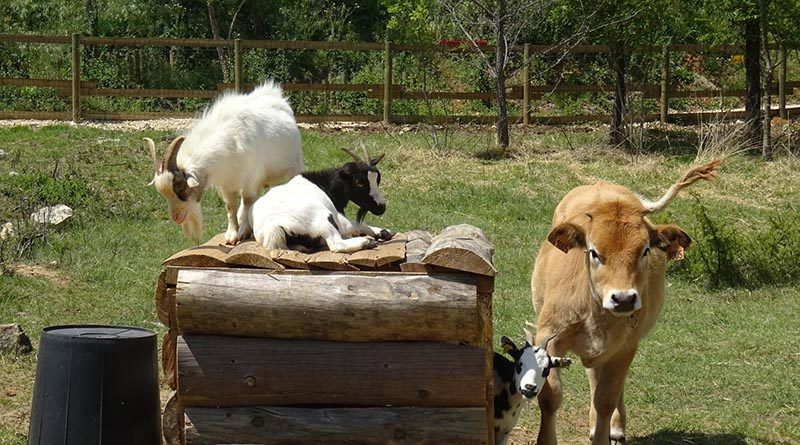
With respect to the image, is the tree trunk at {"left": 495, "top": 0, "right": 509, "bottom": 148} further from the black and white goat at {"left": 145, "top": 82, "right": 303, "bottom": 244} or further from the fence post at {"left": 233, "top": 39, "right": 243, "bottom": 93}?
the black and white goat at {"left": 145, "top": 82, "right": 303, "bottom": 244}

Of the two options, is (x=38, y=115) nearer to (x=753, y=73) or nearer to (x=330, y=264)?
(x=753, y=73)

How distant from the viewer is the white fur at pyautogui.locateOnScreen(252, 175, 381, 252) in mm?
6273

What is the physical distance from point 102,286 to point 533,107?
16.4 meters

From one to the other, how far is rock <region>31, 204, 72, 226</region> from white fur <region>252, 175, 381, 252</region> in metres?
6.81

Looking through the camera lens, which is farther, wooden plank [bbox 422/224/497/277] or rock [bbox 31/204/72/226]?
rock [bbox 31/204/72/226]

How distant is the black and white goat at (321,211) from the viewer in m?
6.29

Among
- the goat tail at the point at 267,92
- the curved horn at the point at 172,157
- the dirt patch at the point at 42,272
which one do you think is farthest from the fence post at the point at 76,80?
the curved horn at the point at 172,157

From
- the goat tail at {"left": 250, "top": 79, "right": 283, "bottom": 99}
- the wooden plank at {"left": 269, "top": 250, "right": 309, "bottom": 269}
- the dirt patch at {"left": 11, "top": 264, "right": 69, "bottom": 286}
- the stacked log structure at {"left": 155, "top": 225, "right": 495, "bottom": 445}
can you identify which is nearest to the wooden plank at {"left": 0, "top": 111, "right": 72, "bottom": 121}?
the dirt patch at {"left": 11, "top": 264, "right": 69, "bottom": 286}

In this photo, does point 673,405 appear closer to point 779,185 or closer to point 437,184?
point 437,184

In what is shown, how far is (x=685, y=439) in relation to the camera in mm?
7223

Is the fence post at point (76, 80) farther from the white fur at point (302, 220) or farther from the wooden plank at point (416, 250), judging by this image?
the wooden plank at point (416, 250)

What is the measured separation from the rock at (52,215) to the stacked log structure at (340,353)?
749 cm

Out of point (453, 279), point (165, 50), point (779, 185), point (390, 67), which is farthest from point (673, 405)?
point (165, 50)

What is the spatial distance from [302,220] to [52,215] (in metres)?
7.74
